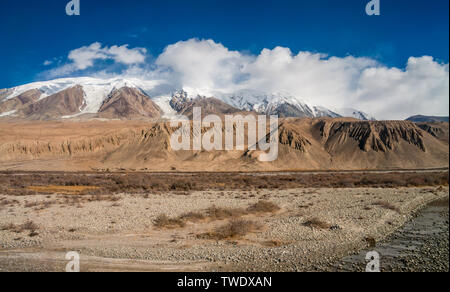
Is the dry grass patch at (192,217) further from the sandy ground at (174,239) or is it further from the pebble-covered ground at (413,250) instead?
the pebble-covered ground at (413,250)

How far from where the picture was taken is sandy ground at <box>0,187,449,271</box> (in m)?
9.44

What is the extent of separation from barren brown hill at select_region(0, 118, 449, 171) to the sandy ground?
42143 mm

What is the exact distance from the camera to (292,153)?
2790 inches

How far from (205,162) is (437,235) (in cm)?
5514

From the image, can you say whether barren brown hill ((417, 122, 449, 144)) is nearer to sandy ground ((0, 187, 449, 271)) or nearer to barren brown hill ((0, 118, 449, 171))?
barren brown hill ((0, 118, 449, 171))

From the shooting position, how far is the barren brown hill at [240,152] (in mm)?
61719

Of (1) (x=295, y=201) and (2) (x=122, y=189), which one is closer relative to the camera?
(1) (x=295, y=201)

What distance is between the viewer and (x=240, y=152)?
2832 inches

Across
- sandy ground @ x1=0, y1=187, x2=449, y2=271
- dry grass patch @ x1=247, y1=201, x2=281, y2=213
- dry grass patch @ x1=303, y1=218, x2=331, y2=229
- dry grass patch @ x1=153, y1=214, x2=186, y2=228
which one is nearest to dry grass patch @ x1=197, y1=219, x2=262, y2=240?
sandy ground @ x1=0, y1=187, x2=449, y2=271

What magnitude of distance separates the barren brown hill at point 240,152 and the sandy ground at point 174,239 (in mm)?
42143
